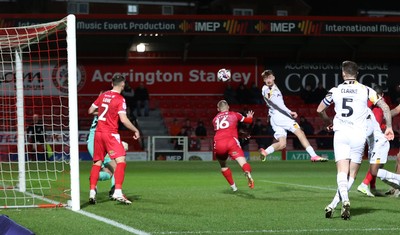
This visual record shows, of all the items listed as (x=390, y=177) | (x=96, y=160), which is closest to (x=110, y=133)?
(x=96, y=160)

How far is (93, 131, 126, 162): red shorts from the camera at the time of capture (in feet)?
41.8

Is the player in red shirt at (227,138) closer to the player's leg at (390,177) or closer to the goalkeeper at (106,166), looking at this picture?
the goalkeeper at (106,166)

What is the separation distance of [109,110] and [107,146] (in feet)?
1.89

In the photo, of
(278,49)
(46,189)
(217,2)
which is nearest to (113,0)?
(217,2)

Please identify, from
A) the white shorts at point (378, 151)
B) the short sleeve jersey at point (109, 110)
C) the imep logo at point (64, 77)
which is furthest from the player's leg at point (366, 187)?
the imep logo at point (64, 77)

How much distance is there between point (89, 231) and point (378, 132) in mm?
6773

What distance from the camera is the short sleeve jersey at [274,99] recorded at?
15719mm

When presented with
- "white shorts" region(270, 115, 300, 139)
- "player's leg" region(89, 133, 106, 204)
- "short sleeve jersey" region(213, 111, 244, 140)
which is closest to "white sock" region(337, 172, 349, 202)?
"player's leg" region(89, 133, 106, 204)

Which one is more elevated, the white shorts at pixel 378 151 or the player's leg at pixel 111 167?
the white shorts at pixel 378 151

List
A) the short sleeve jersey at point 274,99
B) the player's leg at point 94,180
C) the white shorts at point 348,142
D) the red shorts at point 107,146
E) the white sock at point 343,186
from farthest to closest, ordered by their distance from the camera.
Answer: the short sleeve jersey at point 274,99 → the player's leg at point 94,180 → the red shorts at point 107,146 → the white shorts at point 348,142 → the white sock at point 343,186

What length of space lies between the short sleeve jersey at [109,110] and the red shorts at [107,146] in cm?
9

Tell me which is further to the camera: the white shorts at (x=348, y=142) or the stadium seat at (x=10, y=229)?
the white shorts at (x=348, y=142)

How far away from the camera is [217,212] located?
11414 mm

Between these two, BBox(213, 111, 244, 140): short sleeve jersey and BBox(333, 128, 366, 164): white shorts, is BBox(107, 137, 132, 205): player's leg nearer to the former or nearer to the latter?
BBox(213, 111, 244, 140): short sleeve jersey
